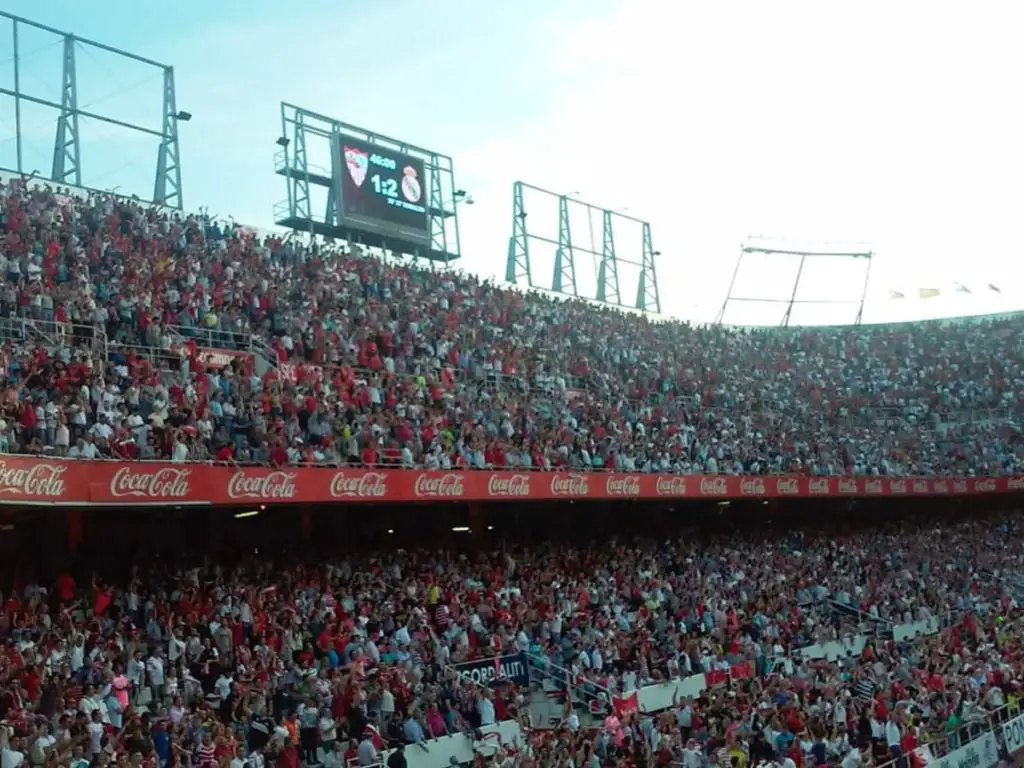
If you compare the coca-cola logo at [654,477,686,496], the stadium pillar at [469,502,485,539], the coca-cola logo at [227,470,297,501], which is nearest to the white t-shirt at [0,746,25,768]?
the coca-cola logo at [227,470,297,501]

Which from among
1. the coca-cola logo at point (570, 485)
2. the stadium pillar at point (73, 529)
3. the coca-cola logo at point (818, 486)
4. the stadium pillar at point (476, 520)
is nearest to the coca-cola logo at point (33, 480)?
the stadium pillar at point (73, 529)

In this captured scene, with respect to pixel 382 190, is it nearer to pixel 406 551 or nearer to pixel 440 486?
pixel 406 551

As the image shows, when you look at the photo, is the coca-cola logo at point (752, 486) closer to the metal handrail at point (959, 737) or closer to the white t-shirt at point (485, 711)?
the metal handrail at point (959, 737)

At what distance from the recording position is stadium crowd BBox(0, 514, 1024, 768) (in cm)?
1371

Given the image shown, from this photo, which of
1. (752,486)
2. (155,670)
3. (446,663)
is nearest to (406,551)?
(446,663)

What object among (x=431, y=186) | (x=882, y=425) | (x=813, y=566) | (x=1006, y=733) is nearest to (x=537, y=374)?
(x=813, y=566)

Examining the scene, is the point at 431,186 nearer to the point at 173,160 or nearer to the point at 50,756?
the point at 173,160

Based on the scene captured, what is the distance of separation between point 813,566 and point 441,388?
457 inches

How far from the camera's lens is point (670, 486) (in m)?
27.2

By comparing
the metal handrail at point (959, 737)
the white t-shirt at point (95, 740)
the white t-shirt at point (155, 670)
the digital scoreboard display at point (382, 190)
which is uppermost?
the digital scoreboard display at point (382, 190)

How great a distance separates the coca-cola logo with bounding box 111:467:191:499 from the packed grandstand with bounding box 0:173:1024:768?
44 millimetres

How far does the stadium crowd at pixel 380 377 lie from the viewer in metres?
17.7

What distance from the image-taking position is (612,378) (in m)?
32.8

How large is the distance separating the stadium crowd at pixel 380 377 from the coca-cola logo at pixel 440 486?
1.29 feet
